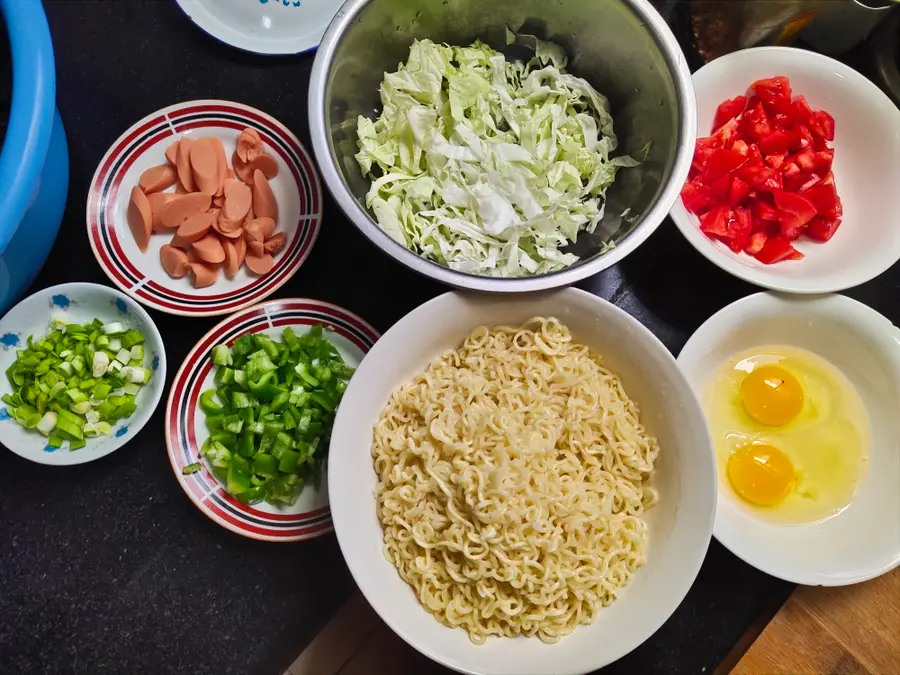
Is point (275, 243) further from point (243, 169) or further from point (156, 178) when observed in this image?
point (156, 178)

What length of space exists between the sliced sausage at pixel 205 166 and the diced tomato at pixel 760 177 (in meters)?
1.59

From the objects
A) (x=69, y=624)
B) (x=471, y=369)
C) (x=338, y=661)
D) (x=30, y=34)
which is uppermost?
(x=30, y=34)

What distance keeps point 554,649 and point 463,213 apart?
1208 millimetres

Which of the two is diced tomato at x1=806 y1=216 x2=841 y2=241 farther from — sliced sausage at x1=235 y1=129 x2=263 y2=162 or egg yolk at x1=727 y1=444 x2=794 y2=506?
sliced sausage at x1=235 y1=129 x2=263 y2=162

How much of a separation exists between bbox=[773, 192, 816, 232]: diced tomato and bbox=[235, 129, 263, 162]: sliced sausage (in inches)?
62.8

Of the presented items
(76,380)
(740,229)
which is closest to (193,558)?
(76,380)

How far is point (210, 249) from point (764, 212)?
167 centimetres

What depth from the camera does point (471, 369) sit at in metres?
1.83

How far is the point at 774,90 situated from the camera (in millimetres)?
2109

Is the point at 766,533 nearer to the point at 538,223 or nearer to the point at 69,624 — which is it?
the point at 538,223

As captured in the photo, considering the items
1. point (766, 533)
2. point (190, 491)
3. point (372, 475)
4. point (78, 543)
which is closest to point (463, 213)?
point (372, 475)

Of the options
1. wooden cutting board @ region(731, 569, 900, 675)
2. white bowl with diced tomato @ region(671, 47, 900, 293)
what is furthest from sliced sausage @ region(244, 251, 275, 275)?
wooden cutting board @ region(731, 569, 900, 675)

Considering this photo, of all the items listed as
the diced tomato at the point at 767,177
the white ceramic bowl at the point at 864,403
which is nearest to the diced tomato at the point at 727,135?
the diced tomato at the point at 767,177

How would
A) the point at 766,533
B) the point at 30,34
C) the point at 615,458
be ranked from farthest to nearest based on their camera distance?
the point at 766,533
the point at 615,458
the point at 30,34
